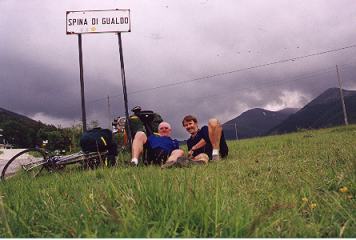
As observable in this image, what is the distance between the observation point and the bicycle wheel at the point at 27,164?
6.43 metres

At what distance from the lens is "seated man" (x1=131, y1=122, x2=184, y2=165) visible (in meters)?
6.42

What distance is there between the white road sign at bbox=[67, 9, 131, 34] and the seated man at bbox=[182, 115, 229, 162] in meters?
2.74

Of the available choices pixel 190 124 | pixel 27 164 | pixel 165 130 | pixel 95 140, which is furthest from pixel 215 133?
pixel 27 164

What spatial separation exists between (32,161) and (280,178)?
491cm

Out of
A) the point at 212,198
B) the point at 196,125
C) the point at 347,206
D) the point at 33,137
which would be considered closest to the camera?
the point at 212,198

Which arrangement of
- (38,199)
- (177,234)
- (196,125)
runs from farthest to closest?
(196,125), (38,199), (177,234)

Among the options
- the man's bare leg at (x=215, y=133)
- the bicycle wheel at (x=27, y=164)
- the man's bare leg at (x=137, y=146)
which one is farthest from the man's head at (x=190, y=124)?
the bicycle wheel at (x=27, y=164)

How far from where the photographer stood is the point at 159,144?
21.6ft

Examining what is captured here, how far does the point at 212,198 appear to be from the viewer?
2.10m

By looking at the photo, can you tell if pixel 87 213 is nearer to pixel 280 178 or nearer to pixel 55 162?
pixel 280 178

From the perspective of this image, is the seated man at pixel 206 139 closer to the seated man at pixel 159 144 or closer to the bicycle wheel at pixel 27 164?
the seated man at pixel 159 144

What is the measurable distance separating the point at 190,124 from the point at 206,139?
42 cm

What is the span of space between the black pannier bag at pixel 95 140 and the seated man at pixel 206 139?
146 cm

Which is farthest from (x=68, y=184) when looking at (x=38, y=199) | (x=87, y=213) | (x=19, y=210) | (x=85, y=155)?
(x=85, y=155)
